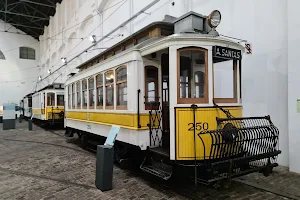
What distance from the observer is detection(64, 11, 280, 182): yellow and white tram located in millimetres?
4086

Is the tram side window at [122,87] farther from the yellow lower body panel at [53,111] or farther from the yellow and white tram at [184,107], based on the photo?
the yellow lower body panel at [53,111]

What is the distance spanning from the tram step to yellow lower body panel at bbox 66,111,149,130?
77 centimetres

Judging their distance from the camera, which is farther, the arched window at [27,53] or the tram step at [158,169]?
the arched window at [27,53]

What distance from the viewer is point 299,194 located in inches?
175

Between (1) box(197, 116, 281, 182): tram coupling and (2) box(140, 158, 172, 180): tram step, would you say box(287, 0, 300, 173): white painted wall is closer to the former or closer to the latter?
(1) box(197, 116, 281, 182): tram coupling

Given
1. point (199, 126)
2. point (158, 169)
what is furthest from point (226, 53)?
point (158, 169)

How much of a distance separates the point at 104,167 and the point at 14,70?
99.0 feet

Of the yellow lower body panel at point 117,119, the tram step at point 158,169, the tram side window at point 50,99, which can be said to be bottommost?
the tram step at point 158,169

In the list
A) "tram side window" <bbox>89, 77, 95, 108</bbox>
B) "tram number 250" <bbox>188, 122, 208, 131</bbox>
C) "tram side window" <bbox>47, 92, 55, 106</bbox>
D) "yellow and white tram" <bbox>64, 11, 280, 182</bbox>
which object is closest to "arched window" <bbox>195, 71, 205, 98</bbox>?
"yellow and white tram" <bbox>64, 11, 280, 182</bbox>

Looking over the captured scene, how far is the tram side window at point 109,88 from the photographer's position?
20.2 ft

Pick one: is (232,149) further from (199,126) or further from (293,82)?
(293,82)

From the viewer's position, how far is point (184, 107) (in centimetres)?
418

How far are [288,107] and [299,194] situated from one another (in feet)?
6.57

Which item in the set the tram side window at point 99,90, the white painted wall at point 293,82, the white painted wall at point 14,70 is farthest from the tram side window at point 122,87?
the white painted wall at point 14,70
